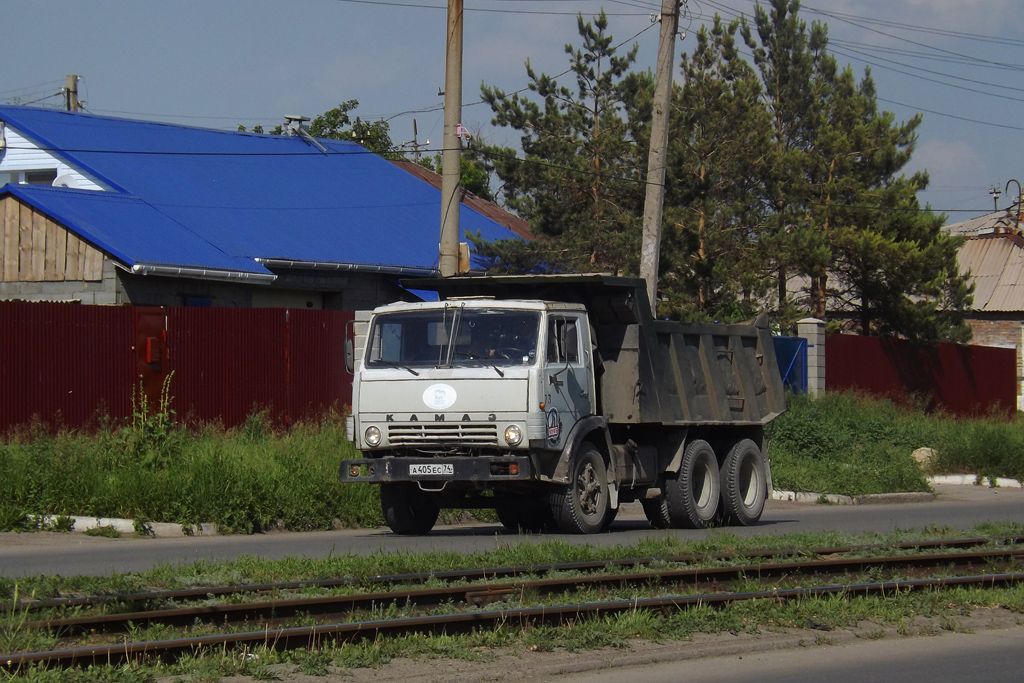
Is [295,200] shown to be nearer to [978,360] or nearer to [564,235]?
[564,235]

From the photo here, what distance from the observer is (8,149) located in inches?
1068

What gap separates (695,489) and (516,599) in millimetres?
6938

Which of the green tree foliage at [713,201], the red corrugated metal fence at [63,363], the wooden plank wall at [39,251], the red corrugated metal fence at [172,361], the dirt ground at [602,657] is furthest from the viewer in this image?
the green tree foliage at [713,201]

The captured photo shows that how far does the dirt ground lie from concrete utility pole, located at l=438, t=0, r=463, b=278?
9336 mm

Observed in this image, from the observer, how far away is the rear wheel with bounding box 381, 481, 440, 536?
13062 millimetres

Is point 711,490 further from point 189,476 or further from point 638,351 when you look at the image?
point 189,476

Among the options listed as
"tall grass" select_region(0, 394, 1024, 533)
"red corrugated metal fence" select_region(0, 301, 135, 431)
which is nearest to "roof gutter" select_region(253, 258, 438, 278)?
"tall grass" select_region(0, 394, 1024, 533)

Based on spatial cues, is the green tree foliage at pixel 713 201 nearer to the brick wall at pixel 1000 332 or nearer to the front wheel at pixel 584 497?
the front wheel at pixel 584 497

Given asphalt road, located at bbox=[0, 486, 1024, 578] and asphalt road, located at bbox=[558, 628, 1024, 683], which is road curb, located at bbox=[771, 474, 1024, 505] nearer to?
asphalt road, located at bbox=[0, 486, 1024, 578]

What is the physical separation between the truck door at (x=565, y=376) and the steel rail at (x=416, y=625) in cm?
382

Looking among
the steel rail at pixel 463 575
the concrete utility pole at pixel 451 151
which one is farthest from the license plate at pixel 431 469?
the concrete utility pole at pixel 451 151

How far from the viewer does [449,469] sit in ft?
39.2

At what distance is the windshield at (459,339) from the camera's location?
12.3m

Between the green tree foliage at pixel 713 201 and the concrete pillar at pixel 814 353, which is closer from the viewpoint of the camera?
the concrete pillar at pixel 814 353
